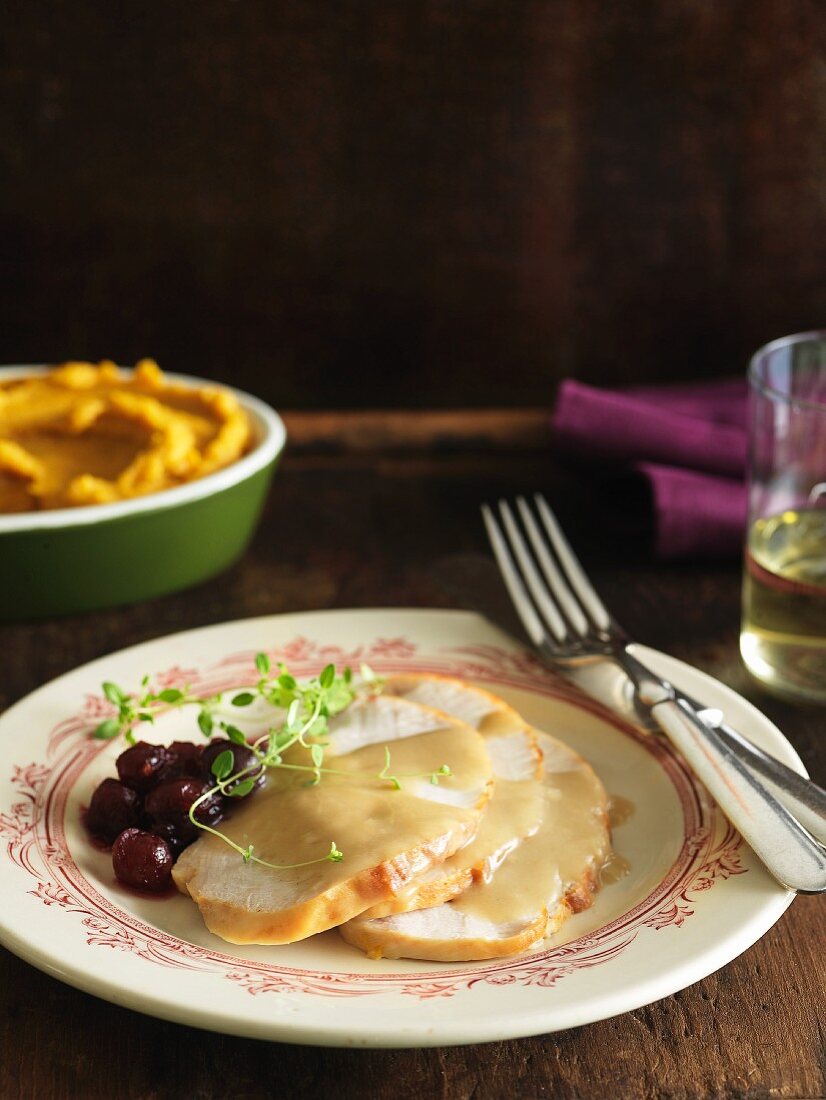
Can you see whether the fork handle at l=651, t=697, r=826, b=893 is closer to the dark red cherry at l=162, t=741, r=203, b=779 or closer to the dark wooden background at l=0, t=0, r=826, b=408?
the dark red cherry at l=162, t=741, r=203, b=779

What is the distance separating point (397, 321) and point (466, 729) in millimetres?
1373

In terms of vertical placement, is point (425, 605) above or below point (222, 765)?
below

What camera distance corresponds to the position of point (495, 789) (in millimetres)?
1370

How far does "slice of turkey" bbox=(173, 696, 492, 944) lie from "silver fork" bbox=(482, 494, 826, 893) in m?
0.23

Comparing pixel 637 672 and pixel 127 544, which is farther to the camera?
pixel 127 544

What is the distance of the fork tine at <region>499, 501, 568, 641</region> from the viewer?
174cm

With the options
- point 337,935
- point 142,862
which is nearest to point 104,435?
point 142,862

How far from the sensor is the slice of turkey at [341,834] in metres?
1.17

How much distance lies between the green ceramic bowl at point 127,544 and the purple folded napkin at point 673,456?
554 millimetres

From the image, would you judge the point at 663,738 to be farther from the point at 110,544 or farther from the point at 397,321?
the point at 397,321

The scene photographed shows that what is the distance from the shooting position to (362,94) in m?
2.45

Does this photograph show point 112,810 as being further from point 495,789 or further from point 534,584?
point 534,584

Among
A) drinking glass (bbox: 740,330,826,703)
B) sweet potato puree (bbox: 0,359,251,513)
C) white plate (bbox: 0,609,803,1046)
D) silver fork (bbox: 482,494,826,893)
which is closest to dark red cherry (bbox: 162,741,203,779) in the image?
white plate (bbox: 0,609,803,1046)

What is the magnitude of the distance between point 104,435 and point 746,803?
1175 millimetres
